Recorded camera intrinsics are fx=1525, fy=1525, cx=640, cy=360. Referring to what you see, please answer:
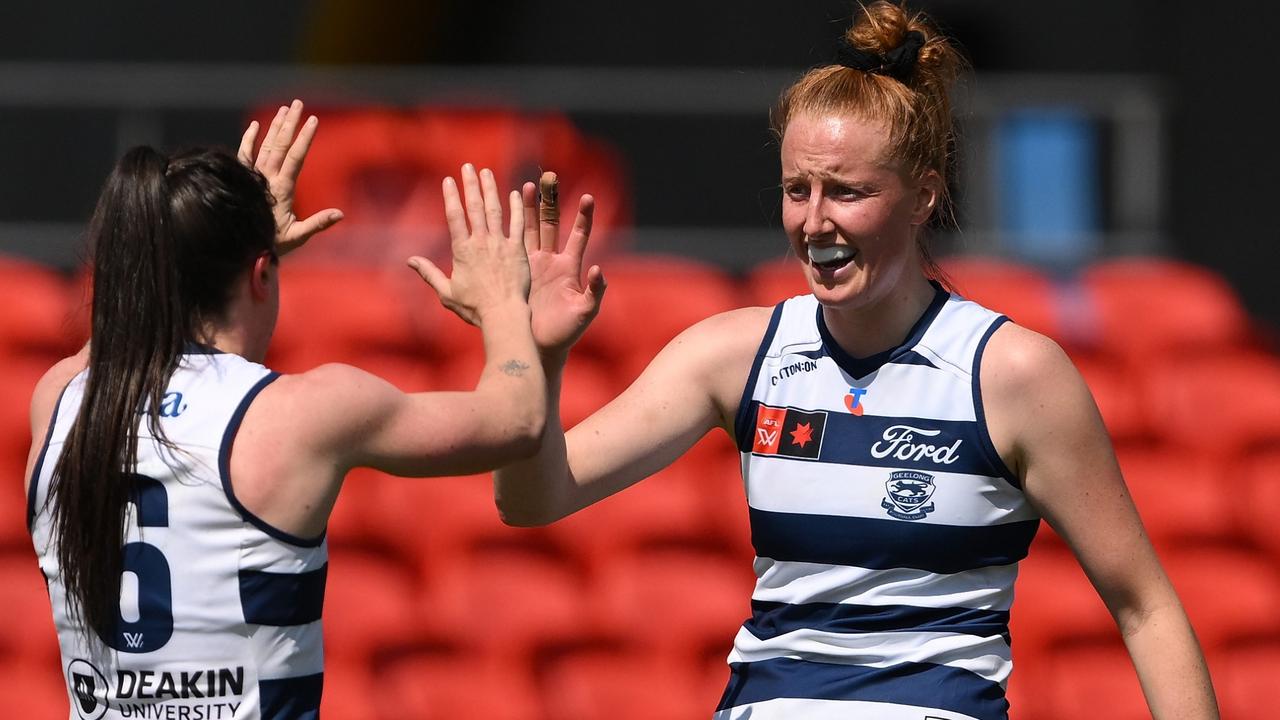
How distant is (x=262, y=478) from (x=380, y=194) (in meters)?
4.65

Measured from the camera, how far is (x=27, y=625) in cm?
407

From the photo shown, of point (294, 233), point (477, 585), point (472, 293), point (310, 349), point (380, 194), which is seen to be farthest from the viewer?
point (380, 194)

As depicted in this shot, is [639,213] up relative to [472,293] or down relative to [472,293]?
down

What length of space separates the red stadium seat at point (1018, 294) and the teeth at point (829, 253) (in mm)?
2473

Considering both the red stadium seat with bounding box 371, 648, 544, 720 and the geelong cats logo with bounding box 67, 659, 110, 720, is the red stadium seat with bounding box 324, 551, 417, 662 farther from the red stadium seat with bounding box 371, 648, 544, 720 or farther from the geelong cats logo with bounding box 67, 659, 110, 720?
the geelong cats logo with bounding box 67, 659, 110, 720

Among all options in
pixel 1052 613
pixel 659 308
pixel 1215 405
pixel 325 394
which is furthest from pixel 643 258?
pixel 325 394

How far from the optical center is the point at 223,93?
8445 mm

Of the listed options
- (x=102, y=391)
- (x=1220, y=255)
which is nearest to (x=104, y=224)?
(x=102, y=391)

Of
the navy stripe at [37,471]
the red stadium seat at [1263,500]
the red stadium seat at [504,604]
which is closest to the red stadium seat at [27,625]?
the red stadium seat at [504,604]

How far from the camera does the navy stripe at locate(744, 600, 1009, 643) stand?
2096 millimetres

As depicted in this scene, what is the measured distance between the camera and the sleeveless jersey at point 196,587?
1831mm

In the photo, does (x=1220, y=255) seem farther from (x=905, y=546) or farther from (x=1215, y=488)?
(x=905, y=546)

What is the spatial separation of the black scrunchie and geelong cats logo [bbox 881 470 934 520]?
23.0 inches

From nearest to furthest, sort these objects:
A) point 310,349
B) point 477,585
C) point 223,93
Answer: point 477,585 < point 310,349 < point 223,93
